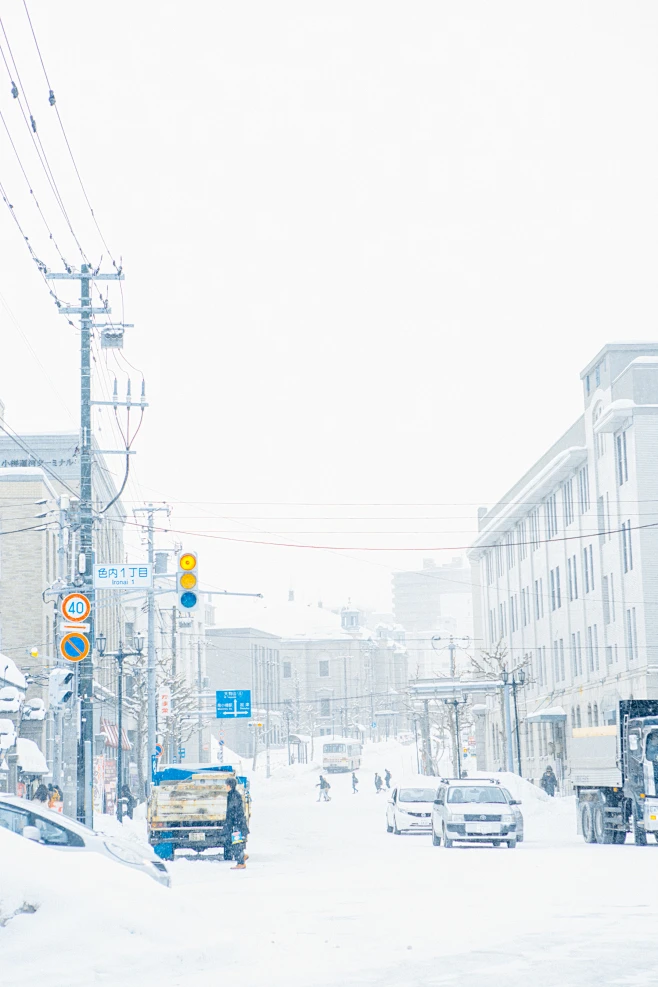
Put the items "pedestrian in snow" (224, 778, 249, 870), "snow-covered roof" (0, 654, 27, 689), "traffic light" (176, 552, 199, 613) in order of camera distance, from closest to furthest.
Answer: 1. "traffic light" (176, 552, 199, 613)
2. "pedestrian in snow" (224, 778, 249, 870)
3. "snow-covered roof" (0, 654, 27, 689)

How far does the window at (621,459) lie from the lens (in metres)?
60.5

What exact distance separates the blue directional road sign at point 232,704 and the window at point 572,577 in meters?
20.5

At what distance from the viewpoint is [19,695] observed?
43656mm

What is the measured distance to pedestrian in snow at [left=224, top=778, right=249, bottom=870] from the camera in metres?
25.5

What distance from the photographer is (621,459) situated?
60969mm

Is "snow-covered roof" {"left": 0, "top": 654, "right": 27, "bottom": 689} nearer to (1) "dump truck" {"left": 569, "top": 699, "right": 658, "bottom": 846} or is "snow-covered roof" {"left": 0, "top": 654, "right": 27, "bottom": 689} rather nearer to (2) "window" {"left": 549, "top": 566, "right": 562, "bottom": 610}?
(1) "dump truck" {"left": 569, "top": 699, "right": 658, "bottom": 846}

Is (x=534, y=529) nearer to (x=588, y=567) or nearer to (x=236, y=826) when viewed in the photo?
(x=588, y=567)

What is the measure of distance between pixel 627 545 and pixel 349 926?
47.6 meters

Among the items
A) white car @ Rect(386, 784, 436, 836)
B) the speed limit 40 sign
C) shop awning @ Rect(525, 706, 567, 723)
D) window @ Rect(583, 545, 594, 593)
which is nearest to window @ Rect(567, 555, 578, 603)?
window @ Rect(583, 545, 594, 593)

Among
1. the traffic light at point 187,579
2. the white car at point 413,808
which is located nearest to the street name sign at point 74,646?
the traffic light at point 187,579

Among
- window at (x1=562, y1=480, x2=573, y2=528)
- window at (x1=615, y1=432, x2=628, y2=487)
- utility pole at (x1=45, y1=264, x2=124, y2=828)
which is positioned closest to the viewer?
utility pole at (x1=45, y1=264, x2=124, y2=828)

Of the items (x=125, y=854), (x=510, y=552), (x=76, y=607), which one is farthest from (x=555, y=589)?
(x=125, y=854)

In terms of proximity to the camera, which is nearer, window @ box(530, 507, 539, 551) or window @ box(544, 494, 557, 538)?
window @ box(544, 494, 557, 538)

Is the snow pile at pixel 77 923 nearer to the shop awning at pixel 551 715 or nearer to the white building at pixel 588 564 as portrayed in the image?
the white building at pixel 588 564
